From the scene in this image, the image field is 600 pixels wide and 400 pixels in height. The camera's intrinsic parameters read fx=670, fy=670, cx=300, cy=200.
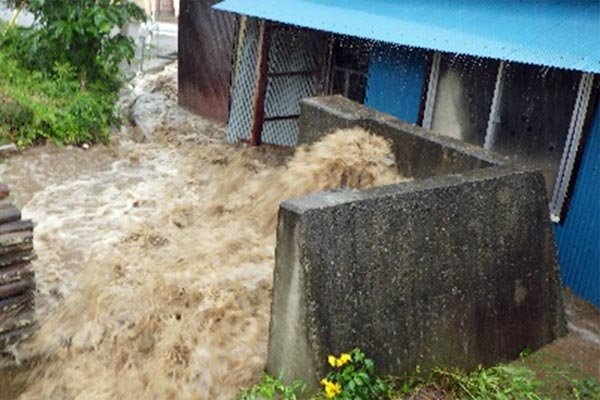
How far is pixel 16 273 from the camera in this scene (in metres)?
5.75

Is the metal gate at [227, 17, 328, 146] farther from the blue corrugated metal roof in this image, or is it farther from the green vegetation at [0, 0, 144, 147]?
the green vegetation at [0, 0, 144, 147]

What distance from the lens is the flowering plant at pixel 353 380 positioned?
4691mm

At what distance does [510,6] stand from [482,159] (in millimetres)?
2925

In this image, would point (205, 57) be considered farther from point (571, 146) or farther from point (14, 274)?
point (14, 274)

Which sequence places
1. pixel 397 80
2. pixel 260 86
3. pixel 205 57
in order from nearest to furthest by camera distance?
pixel 397 80 → pixel 260 86 → pixel 205 57

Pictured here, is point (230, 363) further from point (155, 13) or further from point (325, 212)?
point (155, 13)

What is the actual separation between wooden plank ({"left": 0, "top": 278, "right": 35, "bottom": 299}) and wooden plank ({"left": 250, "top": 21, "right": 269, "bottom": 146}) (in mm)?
6006

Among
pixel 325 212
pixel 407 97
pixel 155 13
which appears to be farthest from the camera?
pixel 155 13

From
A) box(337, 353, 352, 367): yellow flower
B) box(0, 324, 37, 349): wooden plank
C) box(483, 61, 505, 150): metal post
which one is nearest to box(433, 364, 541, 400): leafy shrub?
box(337, 353, 352, 367): yellow flower

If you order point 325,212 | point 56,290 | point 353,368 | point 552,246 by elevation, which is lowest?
point 56,290

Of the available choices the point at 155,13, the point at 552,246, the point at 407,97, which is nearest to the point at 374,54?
the point at 407,97

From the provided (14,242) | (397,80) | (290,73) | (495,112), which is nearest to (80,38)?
(290,73)

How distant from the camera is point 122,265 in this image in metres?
7.07

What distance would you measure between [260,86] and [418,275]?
655 centimetres
